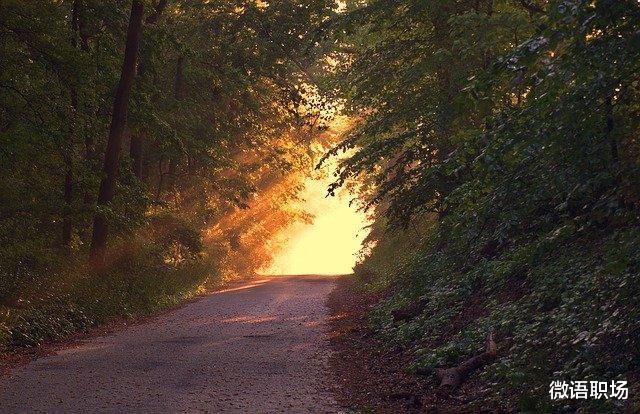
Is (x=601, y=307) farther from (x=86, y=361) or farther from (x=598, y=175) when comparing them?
Answer: (x=86, y=361)

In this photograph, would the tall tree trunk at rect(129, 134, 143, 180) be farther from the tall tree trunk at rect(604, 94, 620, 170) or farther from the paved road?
the tall tree trunk at rect(604, 94, 620, 170)

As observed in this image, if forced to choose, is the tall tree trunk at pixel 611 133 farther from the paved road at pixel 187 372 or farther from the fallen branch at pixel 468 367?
the paved road at pixel 187 372

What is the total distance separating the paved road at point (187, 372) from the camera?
29.7ft

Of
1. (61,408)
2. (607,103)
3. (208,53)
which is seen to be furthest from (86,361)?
(208,53)

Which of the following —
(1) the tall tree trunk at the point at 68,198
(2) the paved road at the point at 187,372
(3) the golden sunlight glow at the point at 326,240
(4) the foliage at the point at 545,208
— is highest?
(3) the golden sunlight glow at the point at 326,240

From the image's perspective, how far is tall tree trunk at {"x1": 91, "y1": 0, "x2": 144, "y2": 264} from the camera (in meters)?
19.7

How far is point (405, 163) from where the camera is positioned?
18.2 meters

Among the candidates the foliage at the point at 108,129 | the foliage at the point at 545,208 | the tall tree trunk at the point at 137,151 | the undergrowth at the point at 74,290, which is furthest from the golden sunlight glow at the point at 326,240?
the foliage at the point at 545,208

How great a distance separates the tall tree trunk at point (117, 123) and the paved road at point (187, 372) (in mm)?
3128

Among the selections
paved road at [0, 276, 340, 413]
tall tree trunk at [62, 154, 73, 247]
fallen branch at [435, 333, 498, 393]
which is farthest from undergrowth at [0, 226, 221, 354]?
fallen branch at [435, 333, 498, 393]

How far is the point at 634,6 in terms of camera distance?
627cm

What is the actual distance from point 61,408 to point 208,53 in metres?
18.8

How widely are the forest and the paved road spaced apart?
1.47 metres

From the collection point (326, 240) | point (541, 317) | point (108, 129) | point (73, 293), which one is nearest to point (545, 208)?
point (541, 317)
